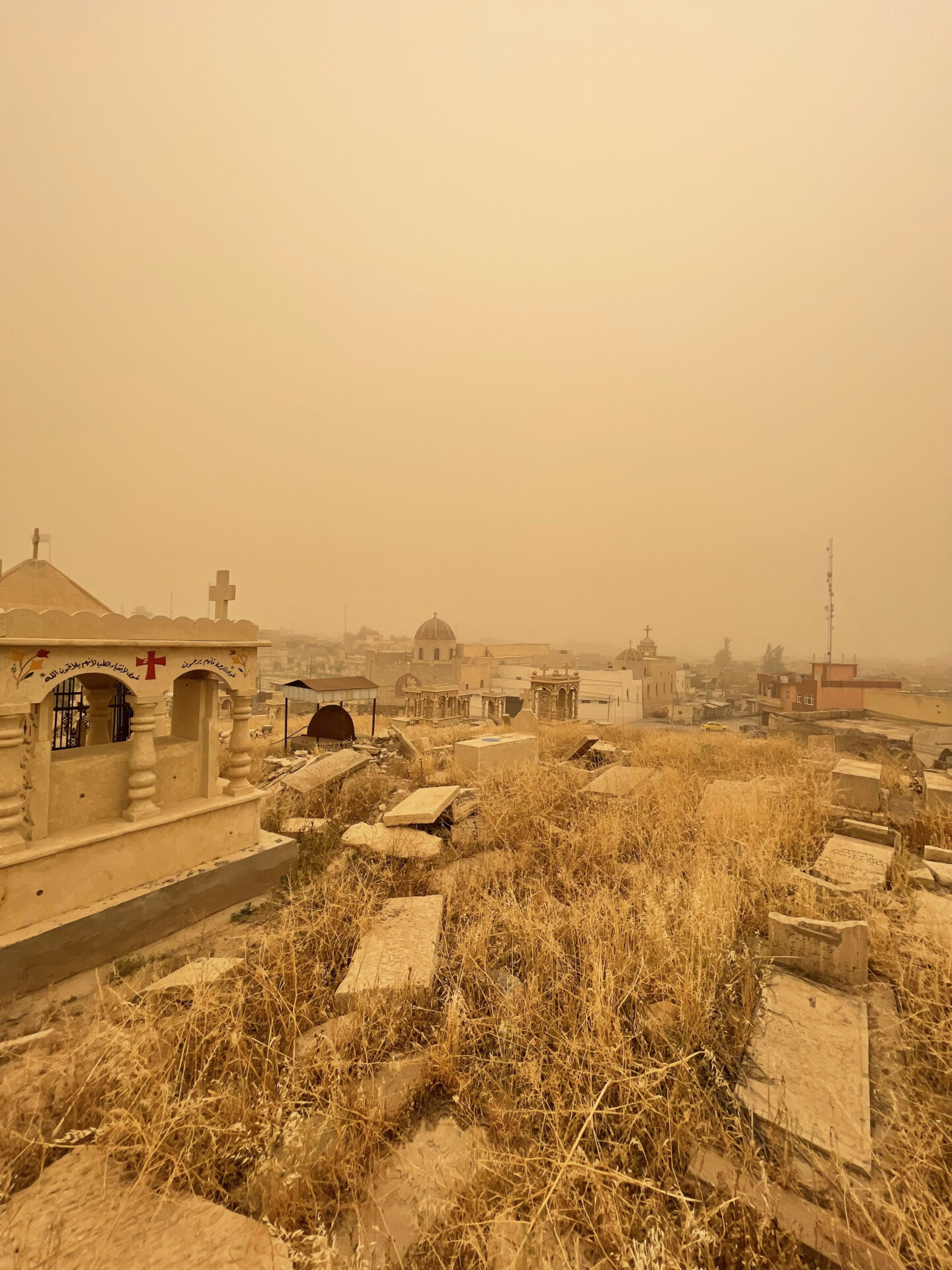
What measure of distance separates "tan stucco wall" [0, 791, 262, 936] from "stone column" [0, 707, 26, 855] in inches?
4.6

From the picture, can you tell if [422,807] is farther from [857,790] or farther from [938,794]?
[938,794]

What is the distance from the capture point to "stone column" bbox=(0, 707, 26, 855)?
369 centimetres

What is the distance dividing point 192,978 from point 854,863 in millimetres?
5520

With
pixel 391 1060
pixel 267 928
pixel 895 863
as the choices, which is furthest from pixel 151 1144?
pixel 895 863

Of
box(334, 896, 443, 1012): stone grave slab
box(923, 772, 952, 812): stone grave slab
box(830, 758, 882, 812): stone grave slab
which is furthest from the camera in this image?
box(830, 758, 882, 812): stone grave slab

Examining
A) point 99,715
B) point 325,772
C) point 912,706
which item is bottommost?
point 912,706

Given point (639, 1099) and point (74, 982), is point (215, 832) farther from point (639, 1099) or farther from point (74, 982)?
point (639, 1099)

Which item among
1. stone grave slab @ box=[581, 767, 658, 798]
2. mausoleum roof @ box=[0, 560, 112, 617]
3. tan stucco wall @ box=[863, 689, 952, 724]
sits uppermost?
mausoleum roof @ box=[0, 560, 112, 617]

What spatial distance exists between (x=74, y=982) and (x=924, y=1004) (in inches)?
216

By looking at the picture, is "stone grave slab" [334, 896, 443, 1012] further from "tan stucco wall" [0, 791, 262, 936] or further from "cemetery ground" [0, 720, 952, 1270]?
"tan stucco wall" [0, 791, 262, 936]

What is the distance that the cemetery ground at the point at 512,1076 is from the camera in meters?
1.92

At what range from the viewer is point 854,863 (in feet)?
16.0

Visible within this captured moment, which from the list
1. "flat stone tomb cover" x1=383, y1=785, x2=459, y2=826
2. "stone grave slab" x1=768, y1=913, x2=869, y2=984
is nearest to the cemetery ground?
"stone grave slab" x1=768, y1=913, x2=869, y2=984

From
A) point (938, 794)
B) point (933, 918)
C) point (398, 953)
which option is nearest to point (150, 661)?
point (398, 953)
